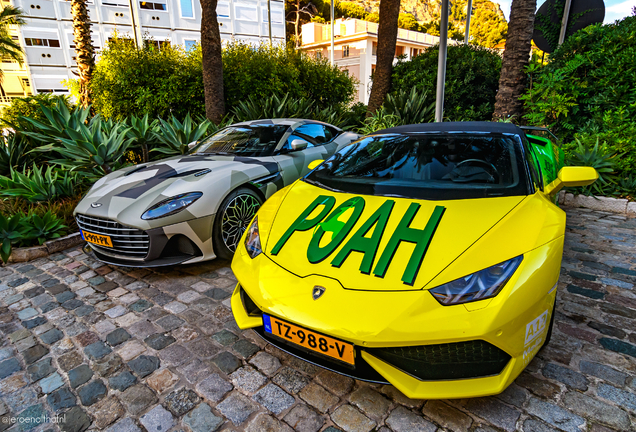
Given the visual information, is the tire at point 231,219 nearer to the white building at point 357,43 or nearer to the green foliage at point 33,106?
the green foliage at point 33,106

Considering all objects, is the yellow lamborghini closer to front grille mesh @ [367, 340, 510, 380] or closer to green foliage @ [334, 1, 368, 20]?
front grille mesh @ [367, 340, 510, 380]

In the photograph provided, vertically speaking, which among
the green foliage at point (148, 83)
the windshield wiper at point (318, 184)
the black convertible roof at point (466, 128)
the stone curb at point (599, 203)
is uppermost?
the green foliage at point (148, 83)

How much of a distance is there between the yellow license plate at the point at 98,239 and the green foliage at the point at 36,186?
1.90 m

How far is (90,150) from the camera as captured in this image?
476 centimetres

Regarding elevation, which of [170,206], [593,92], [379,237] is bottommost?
[170,206]

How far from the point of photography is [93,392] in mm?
1965

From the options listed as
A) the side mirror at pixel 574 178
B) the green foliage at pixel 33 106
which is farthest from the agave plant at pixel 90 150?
the side mirror at pixel 574 178

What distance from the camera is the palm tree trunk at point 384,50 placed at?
28.4 ft

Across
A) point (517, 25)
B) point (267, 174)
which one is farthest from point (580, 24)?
point (267, 174)

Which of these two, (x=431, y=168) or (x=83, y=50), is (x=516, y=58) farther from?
(x=83, y=50)

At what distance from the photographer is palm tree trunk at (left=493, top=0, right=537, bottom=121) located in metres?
6.12

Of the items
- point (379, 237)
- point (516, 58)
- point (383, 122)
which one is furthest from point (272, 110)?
point (379, 237)

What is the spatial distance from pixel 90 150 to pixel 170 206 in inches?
102

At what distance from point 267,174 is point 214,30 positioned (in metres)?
5.44
